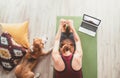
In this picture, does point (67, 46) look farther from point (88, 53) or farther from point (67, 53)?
point (88, 53)

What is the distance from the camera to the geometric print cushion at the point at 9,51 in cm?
244

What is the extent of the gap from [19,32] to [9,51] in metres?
0.24

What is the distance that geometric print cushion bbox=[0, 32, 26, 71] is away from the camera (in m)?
2.44

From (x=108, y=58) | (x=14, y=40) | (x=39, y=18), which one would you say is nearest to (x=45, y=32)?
(x=39, y=18)

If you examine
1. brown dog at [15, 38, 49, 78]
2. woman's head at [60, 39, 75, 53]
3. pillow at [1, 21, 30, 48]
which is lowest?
brown dog at [15, 38, 49, 78]

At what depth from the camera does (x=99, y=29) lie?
2.62m

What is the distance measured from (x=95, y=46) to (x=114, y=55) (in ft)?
0.76

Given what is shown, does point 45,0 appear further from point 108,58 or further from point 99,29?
point 108,58

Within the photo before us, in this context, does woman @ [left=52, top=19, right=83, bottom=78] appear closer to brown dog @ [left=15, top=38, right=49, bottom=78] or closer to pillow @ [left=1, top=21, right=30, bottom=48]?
brown dog @ [left=15, top=38, right=49, bottom=78]

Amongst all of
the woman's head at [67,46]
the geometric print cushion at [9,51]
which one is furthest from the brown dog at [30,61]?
the woman's head at [67,46]

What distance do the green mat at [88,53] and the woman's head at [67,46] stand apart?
0.20 m

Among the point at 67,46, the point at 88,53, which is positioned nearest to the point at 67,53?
the point at 67,46

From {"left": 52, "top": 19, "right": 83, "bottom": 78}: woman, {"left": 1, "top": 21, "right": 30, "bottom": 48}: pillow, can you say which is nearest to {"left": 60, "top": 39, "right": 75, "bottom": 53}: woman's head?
{"left": 52, "top": 19, "right": 83, "bottom": 78}: woman

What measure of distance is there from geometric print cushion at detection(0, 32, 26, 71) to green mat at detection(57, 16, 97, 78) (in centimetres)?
67
